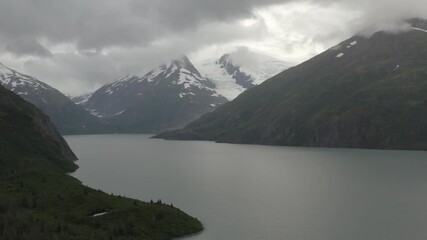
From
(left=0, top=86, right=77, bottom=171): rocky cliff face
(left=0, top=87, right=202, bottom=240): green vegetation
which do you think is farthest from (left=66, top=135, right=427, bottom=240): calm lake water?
(left=0, top=86, right=77, bottom=171): rocky cliff face

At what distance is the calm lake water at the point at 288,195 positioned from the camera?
72.7m

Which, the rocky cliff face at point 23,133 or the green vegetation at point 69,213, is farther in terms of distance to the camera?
the rocky cliff face at point 23,133

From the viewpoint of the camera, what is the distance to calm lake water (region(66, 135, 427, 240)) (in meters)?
72.7

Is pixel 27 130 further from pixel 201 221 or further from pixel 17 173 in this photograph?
pixel 201 221

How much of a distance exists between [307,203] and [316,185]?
29.1 metres

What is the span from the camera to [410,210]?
284ft

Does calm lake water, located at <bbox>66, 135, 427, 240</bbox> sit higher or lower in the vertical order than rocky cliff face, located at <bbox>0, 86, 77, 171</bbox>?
lower

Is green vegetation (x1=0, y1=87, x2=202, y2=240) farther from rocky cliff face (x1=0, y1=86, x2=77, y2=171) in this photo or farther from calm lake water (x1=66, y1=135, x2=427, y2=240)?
rocky cliff face (x1=0, y1=86, x2=77, y2=171)

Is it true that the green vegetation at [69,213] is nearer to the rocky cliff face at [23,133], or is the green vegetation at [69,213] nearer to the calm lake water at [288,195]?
the calm lake water at [288,195]

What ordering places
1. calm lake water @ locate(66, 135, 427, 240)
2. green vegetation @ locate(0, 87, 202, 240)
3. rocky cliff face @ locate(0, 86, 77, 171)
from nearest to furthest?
green vegetation @ locate(0, 87, 202, 240) < calm lake water @ locate(66, 135, 427, 240) < rocky cliff face @ locate(0, 86, 77, 171)

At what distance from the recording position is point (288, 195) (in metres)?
105

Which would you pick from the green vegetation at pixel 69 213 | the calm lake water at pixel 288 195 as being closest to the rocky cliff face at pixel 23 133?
the calm lake water at pixel 288 195

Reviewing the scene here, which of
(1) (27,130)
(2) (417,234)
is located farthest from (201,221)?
(1) (27,130)

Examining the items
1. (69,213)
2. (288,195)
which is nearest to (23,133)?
(69,213)
